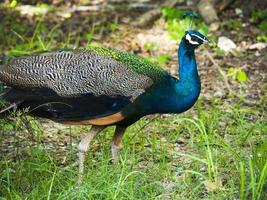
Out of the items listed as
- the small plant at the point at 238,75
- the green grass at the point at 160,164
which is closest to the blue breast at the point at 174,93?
the green grass at the point at 160,164

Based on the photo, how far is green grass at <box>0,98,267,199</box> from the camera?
4.20 meters

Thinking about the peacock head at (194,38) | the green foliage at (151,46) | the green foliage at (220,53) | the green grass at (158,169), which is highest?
→ the peacock head at (194,38)

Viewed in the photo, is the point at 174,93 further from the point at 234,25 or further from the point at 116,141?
the point at 234,25

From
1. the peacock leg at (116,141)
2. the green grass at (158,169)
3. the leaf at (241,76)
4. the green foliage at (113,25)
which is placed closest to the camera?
the green grass at (158,169)

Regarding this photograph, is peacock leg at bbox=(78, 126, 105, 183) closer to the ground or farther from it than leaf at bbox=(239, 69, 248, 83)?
closer to the ground

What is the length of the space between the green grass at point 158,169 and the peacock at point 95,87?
0.22 metres

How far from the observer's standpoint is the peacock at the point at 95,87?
4.66m

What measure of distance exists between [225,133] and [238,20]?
2751mm

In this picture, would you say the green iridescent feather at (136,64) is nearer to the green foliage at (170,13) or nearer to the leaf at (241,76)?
the leaf at (241,76)

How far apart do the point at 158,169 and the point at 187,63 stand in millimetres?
701

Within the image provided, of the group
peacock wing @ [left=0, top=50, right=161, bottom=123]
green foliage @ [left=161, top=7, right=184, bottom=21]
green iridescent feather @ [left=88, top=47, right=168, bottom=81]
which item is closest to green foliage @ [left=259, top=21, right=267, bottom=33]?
green foliage @ [left=161, top=7, right=184, bottom=21]

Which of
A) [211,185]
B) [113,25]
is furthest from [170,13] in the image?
[211,185]

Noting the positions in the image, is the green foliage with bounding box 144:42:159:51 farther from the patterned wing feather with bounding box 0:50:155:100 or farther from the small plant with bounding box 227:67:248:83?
the patterned wing feather with bounding box 0:50:155:100

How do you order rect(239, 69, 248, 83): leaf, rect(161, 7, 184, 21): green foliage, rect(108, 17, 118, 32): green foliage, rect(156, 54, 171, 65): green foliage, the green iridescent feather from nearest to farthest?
the green iridescent feather < rect(239, 69, 248, 83): leaf < rect(156, 54, 171, 65): green foliage < rect(108, 17, 118, 32): green foliage < rect(161, 7, 184, 21): green foliage
